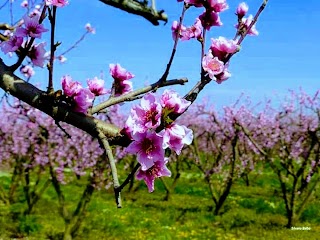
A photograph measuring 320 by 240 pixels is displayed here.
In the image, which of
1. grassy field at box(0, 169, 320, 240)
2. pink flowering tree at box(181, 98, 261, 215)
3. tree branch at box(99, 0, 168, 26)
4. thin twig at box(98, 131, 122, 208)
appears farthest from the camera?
pink flowering tree at box(181, 98, 261, 215)

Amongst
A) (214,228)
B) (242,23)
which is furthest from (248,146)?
(242,23)

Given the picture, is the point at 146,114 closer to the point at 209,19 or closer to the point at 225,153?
the point at 209,19

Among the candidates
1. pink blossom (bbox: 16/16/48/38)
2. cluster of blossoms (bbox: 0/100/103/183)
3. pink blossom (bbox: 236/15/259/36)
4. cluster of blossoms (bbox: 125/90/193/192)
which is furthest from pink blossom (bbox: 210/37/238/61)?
cluster of blossoms (bbox: 0/100/103/183)

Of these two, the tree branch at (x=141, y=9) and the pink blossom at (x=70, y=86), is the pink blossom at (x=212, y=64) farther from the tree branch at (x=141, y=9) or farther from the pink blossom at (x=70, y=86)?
the tree branch at (x=141, y=9)

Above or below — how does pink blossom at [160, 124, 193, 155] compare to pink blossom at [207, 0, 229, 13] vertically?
below

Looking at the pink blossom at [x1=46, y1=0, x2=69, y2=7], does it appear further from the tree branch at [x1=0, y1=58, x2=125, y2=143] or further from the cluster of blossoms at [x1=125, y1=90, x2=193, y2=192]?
the cluster of blossoms at [x1=125, y1=90, x2=193, y2=192]

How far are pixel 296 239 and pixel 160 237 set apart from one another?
2922mm

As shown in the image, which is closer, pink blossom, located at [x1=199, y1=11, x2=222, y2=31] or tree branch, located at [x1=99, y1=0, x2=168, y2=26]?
pink blossom, located at [x1=199, y1=11, x2=222, y2=31]

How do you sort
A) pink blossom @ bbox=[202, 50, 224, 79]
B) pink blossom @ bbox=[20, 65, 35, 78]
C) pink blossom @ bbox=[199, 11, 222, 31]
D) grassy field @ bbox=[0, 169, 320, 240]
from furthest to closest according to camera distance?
1. grassy field @ bbox=[0, 169, 320, 240]
2. pink blossom @ bbox=[20, 65, 35, 78]
3. pink blossom @ bbox=[199, 11, 222, 31]
4. pink blossom @ bbox=[202, 50, 224, 79]

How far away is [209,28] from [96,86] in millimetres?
587

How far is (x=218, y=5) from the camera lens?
2.19 m

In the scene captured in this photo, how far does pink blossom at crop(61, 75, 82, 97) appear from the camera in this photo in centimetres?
205

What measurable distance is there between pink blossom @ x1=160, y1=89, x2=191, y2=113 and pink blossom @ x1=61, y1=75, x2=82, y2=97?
505mm

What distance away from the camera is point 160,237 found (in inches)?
386
